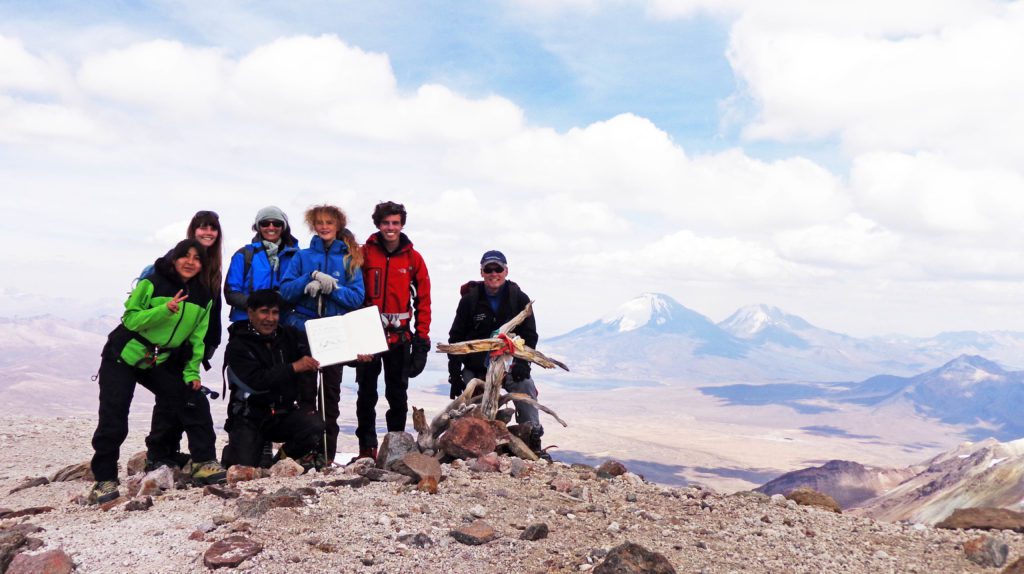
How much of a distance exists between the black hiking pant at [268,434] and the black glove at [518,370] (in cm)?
285

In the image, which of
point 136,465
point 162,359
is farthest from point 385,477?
point 136,465

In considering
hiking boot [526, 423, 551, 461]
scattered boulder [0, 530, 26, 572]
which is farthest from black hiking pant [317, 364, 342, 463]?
scattered boulder [0, 530, 26, 572]

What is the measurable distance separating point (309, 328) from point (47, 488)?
4990 mm

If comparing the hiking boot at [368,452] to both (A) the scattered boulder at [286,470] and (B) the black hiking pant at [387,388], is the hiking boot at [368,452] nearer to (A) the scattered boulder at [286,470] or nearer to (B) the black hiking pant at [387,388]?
(B) the black hiking pant at [387,388]

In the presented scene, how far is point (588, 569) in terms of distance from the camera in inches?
213

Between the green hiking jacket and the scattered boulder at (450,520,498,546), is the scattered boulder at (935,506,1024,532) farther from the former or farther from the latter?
the green hiking jacket

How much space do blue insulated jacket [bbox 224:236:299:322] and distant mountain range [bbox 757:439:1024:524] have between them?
7882 mm

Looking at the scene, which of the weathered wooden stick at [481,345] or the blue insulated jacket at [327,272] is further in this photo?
the weathered wooden stick at [481,345]

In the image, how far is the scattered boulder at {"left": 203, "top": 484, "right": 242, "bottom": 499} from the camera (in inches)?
275

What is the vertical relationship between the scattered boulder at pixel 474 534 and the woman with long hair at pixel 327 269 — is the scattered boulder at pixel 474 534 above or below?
below

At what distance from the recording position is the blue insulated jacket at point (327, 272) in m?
8.84

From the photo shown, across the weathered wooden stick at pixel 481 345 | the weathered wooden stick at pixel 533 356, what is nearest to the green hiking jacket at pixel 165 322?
the weathered wooden stick at pixel 481 345

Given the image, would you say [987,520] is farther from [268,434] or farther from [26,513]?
[26,513]

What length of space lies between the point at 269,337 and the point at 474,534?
401 cm
